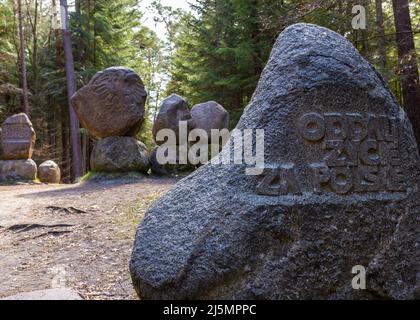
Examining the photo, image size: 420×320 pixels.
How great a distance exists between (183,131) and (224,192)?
8836 millimetres

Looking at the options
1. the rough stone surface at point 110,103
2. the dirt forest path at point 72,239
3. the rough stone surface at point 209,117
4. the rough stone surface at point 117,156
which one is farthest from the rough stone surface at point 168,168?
the dirt forest path at point 72,239

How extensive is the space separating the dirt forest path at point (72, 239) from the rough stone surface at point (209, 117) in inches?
151

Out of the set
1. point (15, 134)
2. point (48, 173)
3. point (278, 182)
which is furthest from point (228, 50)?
point (278, 182)

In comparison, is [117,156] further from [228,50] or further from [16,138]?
[228,50]

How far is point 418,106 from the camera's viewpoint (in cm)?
829

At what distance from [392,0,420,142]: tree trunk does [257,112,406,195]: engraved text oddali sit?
16.5ft

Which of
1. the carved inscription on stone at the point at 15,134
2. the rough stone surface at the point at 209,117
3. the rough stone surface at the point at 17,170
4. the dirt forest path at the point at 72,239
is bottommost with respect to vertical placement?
the dirt forest path at the point at 72,239

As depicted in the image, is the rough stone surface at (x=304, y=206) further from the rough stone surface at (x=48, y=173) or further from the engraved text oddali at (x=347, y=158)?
the rough stone surface at (x=48, y=173)

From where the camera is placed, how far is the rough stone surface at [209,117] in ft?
40.1

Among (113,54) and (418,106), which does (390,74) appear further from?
(113,54)

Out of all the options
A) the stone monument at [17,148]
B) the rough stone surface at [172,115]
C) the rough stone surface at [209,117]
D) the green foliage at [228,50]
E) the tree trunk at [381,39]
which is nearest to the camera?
the tree trunk at [381,39]

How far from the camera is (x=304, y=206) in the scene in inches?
112

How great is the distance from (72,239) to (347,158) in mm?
3508

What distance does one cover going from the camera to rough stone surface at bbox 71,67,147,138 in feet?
34.1
